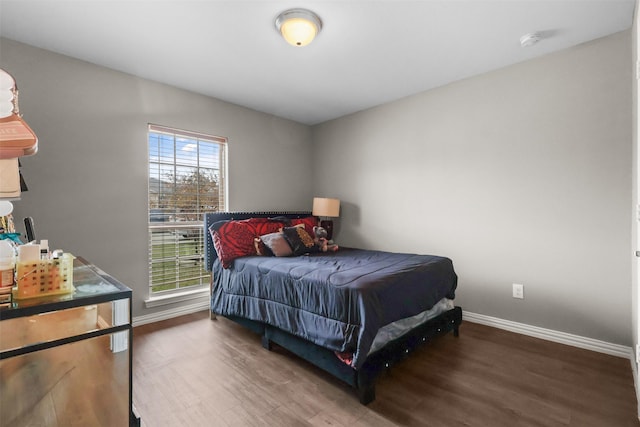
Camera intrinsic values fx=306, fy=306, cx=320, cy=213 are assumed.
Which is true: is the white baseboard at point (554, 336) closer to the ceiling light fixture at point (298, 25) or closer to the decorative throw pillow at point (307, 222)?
the decorative throw pillow at point (307, 222)

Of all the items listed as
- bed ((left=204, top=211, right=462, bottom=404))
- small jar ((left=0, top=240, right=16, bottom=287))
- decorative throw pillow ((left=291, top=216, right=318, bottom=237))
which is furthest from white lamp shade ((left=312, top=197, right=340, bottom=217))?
small jar ((left=0, top=240, right=16, bottom=287))

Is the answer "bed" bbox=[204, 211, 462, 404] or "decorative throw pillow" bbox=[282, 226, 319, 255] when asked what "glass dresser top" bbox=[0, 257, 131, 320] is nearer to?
"bed" bbox=[204, 211, 462, 404]

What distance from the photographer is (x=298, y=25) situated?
2146mm

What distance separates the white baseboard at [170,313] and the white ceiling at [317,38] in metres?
2.45

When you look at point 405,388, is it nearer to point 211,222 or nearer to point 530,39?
point 211,222

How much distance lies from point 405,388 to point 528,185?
2124 millimetres

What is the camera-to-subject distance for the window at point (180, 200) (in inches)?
129

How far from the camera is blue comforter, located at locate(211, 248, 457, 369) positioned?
1.88m

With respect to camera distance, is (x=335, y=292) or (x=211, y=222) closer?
(x=335, y=292)

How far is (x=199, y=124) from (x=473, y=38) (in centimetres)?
288

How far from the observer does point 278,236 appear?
320 cm

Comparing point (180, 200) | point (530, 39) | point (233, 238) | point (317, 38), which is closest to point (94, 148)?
point (180, 200)

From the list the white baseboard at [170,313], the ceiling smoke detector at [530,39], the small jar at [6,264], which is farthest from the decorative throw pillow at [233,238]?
the ceiling smoke detector at [530,39]

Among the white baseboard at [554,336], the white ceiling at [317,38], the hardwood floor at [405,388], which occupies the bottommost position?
the hardwood floor at [405,388]
